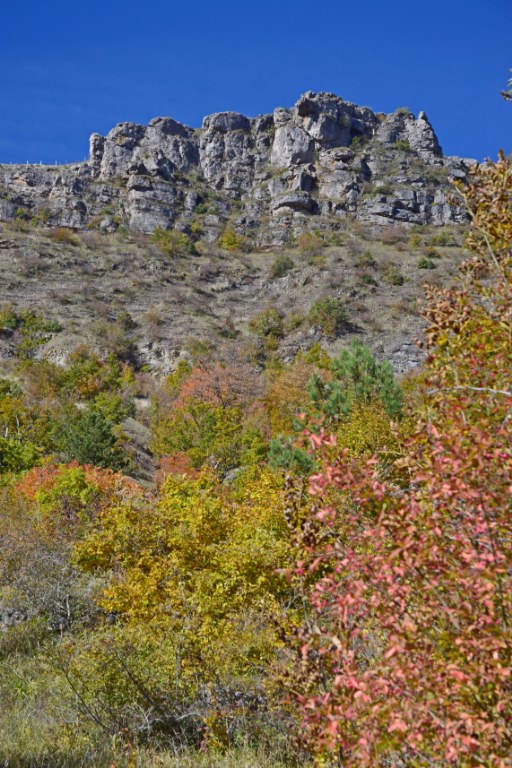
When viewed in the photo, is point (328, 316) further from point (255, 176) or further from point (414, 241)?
point (255, 176)

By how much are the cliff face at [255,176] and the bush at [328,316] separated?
29448 millimetres

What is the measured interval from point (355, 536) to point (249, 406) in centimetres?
3548

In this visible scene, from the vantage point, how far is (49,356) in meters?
50.4

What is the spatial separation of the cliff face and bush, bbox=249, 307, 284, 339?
90.2ft

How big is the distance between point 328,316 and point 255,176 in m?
49.5

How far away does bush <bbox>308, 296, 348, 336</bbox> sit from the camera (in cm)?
5519

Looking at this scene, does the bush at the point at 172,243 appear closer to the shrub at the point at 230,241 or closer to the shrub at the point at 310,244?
the shrub at the point at 230,241

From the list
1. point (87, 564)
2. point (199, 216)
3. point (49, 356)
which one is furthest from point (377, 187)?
point (87, 564)

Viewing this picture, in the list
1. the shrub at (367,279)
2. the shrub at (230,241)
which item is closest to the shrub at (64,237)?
the shrub at (230,241)

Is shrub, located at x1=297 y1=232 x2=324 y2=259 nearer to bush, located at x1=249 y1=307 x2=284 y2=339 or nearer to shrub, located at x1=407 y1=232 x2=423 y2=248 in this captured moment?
shrub, located at x1=407 y1=232 x2=423 y2=248

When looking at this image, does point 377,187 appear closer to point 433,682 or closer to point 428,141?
point 428,141

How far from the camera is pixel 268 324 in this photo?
57938 mm

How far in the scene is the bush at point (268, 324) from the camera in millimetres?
57344

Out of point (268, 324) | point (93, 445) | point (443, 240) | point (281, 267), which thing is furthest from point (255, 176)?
point (93, 445)
